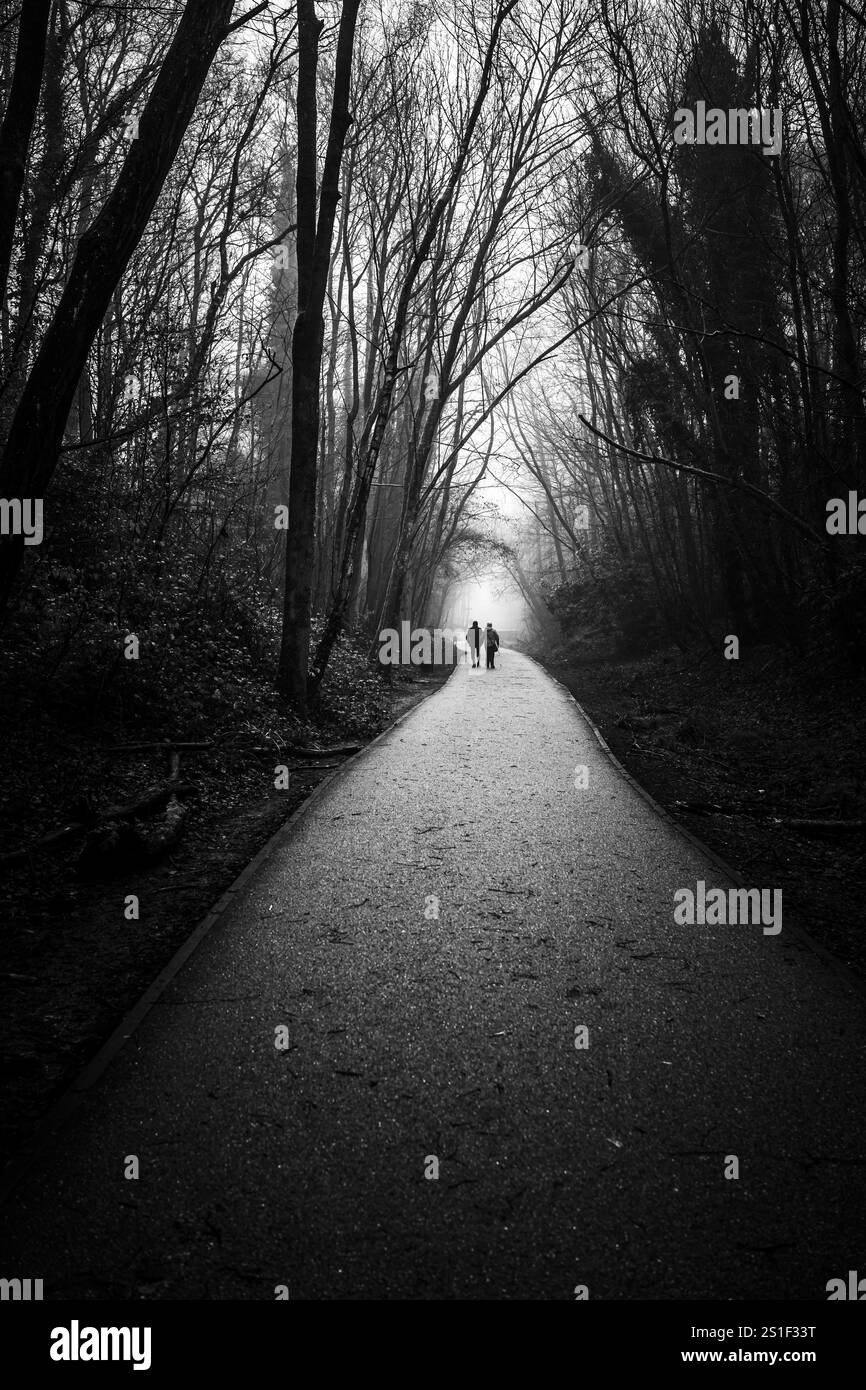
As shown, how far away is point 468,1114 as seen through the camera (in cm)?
265

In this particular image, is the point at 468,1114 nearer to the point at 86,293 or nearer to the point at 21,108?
the point at 86,293

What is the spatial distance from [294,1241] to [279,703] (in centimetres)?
849

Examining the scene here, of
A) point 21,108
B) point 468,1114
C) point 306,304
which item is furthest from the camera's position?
point 306,304

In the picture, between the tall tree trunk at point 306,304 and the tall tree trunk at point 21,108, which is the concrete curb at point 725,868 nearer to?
the tall tree trunk at point 306,304

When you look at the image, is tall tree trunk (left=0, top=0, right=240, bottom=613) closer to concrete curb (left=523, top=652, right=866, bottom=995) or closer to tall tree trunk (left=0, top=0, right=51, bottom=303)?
tall tree trunk (left=0, top=0, right=51, bottom=303)

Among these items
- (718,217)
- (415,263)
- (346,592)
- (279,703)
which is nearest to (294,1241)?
(279,703)

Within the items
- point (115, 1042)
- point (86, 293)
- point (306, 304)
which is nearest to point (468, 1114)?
point (115, 1042)

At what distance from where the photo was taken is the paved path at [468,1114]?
2031 mm

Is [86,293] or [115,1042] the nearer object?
[115,1042]

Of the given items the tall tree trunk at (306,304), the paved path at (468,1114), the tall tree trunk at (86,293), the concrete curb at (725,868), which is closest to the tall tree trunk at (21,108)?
the tall tree trunk at (86,293)

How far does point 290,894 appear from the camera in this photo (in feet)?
15.7

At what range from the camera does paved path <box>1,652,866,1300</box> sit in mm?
2031

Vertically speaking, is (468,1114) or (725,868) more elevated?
(725,868)
